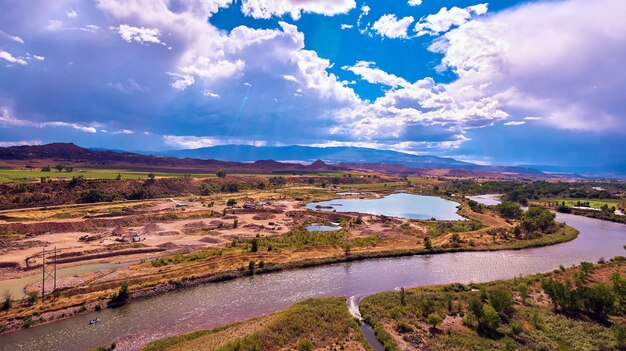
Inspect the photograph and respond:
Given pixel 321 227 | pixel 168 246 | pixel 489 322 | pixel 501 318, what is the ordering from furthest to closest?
pixel 321 227, pixel 168 246, pixel 501 318, pixel 489 322

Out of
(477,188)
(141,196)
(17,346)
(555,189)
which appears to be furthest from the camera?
(477,188)

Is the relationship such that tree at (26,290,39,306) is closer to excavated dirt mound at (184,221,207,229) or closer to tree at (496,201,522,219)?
excavated dirt mound at (184,221,207,229)

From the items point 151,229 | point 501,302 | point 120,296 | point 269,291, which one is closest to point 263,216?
point 151,229

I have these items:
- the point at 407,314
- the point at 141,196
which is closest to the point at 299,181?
the point at 141,196

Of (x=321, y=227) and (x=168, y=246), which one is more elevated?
(x=321, y=227)

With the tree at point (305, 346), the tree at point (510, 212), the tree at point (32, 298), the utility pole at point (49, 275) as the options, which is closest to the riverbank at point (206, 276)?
the tree at point (32, 298)

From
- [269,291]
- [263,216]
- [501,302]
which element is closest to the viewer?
[501,302]

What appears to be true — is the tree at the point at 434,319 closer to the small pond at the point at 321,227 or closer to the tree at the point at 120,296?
the tree at the point at 120,296

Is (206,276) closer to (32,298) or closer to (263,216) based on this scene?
(32,298)

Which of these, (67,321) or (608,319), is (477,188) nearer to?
(608,319)
